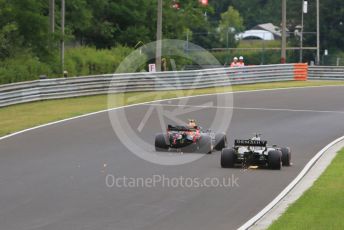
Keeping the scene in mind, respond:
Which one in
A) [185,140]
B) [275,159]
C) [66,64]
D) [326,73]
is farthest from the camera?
[326,73]

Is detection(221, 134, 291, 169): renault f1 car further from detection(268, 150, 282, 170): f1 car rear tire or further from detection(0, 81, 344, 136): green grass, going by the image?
detection(0, 81, 344, 136): green grass

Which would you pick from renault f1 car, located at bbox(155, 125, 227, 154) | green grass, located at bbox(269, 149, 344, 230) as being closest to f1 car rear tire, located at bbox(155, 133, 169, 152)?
renault f1 car, located at bbox(155, 125, 227, 154)

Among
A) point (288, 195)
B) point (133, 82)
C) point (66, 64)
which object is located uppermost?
point (66, 64)

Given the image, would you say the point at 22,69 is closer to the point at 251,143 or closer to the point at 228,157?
the point at 228,157

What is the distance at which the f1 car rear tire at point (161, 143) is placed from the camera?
19828mm

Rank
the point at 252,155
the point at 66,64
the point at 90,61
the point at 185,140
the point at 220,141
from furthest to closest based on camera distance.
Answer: the point at 90,61 < the point at 66,64 < the point at 220,141 < the point at 185,140 < the point at 252,155

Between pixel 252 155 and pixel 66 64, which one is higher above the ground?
pixel 66 64

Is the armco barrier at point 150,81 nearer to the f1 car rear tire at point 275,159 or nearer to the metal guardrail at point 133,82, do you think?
the metal guardrail at point 133,82

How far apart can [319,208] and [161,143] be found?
290 inches

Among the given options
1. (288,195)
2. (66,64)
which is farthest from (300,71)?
(288,195)

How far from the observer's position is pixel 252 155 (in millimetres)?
17516

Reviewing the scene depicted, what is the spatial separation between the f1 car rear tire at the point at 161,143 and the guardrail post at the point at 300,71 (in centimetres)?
2745

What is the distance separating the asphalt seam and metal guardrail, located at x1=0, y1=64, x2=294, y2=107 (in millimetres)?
14542

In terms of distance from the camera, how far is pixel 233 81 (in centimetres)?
4244
